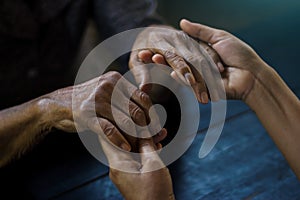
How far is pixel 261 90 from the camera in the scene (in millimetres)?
833

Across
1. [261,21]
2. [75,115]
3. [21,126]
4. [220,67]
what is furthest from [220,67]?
[261,21]

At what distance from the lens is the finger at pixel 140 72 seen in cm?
85

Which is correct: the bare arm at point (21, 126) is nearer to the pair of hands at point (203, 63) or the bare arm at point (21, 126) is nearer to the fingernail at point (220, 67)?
the pair of hands at point (203, 63)

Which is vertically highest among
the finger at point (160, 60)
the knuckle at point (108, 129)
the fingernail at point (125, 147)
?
the finger at point (160, 60)

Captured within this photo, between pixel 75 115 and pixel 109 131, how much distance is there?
93 millimetres

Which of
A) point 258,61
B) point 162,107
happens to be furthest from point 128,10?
point 258,61

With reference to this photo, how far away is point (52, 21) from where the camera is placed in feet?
3.96

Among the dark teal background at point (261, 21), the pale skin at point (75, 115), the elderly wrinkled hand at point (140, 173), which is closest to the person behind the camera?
the elderly wrinkled hand at point (140, 173)

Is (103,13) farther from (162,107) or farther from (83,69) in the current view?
(162,107)

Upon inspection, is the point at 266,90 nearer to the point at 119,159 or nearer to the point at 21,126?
the point at 119,159

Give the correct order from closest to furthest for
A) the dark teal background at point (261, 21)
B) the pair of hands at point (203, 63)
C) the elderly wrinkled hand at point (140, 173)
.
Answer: the elderly wrinkled hand at point (140, 173)
the pair of hands at point (203, 63)
the dark teal background at point (261, 21)

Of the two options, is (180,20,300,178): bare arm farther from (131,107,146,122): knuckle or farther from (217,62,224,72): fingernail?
(131,107,146,122): knuckle

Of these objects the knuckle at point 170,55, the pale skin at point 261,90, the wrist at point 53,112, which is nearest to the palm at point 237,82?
the pale skin at point 261,90

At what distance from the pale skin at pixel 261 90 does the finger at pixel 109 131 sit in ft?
0.66
